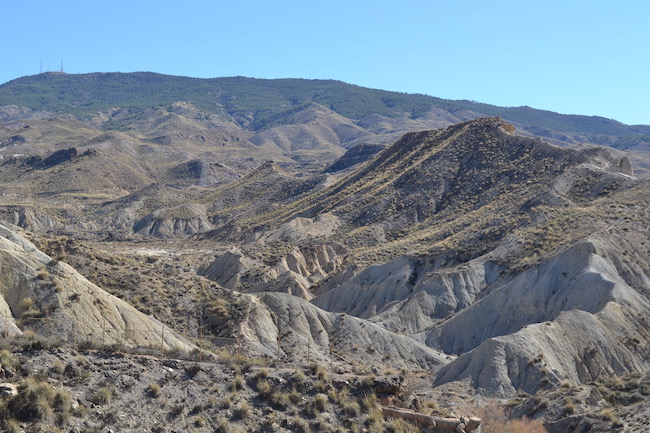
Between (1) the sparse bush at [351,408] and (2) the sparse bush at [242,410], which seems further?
(1) the sparse bush at [351,408]

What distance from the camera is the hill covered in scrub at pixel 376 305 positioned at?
25.7 metres

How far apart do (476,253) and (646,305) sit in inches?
867

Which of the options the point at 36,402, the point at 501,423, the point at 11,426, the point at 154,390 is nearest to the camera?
the point at 11,426

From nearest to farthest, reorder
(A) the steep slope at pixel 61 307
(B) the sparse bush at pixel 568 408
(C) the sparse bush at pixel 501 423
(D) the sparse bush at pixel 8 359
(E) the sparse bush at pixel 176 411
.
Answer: (D) the sparse bush at pixel 8 359
(E) the sparse bush at pixel 176 411
(A) the steep slope at pixel 61 307
(C) the sparse bush at pixel 501 423
(B) the sparse bush at pixel 568 408

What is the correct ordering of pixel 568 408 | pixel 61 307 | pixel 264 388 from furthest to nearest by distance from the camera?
pixel 568 408, pixel 61 307, pixel 264 388

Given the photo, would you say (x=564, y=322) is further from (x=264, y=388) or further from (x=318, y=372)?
(x=264, y=388)

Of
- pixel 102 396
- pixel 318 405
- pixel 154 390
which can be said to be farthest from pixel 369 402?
pixel 102 396

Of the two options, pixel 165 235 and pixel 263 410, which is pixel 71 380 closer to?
pixel 263 410

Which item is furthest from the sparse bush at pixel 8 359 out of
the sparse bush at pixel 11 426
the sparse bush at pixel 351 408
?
the sparse bush at pixel 351 408

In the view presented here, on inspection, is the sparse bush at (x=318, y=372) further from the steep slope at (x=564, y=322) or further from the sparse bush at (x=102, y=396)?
the steep slope at (x=564, y=322)

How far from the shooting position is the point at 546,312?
56156mm

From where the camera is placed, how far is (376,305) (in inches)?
2721

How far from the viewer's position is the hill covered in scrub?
25.7 meters

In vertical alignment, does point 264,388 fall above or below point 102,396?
below
